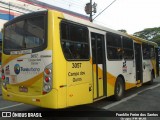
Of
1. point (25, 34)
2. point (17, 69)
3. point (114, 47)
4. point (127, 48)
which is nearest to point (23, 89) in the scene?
point (17, 69)

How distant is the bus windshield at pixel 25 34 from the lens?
7375mm

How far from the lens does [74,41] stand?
307 inches

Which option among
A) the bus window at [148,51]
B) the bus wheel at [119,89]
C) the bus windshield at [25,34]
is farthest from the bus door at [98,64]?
the bus window at [148,51]

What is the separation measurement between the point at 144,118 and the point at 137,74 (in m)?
5.84

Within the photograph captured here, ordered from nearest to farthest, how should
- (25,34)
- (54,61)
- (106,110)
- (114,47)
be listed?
1. (54,61)
2. (25,34)
3. (106,110)
4. (114,47)

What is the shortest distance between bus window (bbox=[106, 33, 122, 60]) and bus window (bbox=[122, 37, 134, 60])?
0.54 metres

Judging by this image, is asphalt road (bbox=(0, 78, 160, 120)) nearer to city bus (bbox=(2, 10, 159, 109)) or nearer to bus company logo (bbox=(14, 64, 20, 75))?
city bus (bbox=(2, 10, 159, 109))

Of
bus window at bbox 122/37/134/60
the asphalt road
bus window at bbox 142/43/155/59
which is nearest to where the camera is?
the asphalt road

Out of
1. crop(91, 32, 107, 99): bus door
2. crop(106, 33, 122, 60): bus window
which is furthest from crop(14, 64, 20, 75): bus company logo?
crop(106, 33, 122, 60): bus window

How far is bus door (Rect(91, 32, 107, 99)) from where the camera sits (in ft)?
28.9

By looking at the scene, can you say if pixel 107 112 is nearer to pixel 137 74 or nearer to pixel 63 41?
pixel 63 41

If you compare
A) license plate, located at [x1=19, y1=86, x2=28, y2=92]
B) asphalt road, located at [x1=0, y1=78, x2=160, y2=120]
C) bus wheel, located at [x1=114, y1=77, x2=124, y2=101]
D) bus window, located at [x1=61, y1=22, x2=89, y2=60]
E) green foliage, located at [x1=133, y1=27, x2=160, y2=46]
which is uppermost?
green foliage, located at [x1=133, y1=27, x2=160, y2=46]

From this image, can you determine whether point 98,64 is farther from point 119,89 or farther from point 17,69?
point 17,69

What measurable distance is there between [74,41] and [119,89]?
418 cm
